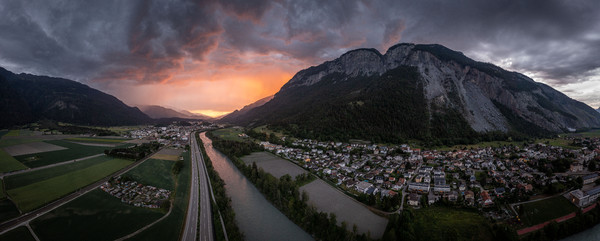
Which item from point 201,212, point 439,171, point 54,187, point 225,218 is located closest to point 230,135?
point 54,187

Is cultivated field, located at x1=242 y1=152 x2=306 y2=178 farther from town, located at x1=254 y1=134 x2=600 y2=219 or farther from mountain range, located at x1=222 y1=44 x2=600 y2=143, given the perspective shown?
mountain range, located at x1=222 y1=44 x2=600 y2=143

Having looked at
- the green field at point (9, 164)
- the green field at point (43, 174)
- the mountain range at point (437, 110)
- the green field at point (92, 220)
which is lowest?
the green field at point (92, 220)

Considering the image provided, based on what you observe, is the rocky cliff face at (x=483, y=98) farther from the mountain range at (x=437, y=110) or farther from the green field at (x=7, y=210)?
the green field at (x=7, y=210)

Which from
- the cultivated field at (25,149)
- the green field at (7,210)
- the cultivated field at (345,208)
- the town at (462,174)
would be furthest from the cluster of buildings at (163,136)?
the cultivated field at (345,208)

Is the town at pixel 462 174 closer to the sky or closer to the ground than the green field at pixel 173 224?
closer to the sky

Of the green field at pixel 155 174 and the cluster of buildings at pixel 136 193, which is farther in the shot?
the green field at pixel 155 174

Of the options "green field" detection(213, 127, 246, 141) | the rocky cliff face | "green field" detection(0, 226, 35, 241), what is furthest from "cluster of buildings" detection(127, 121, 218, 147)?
the rocky cliff face

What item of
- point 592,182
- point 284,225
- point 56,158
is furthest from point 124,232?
point 592,182

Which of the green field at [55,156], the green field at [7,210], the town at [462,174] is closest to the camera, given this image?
the green field at [7,210]
